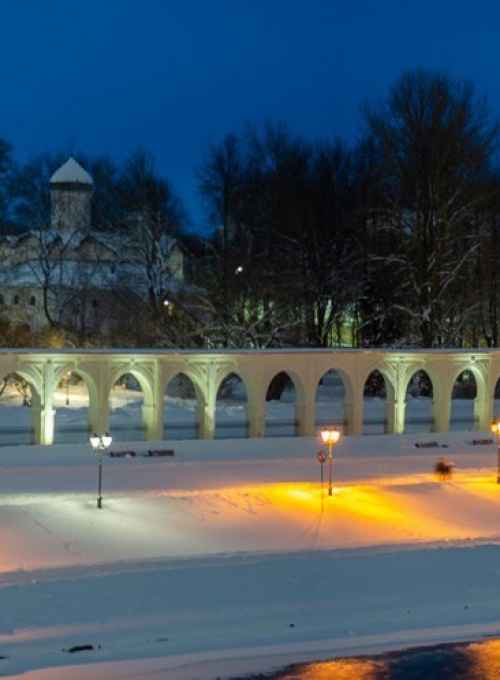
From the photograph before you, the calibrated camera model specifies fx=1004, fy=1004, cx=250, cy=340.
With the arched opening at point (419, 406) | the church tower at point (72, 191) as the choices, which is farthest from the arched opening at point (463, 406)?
the church tower at point (72, 191)

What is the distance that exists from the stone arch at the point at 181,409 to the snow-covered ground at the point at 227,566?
5608 millimetres

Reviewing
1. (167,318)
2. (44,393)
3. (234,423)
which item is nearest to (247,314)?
(167,318)

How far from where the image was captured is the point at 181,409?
39.4 m

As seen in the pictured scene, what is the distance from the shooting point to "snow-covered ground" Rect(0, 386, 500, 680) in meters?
13.3

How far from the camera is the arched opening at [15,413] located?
30234 mm

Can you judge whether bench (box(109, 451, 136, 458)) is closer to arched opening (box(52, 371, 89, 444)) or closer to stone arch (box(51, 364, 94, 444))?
stone arch (box(51, 364, 94, 444))

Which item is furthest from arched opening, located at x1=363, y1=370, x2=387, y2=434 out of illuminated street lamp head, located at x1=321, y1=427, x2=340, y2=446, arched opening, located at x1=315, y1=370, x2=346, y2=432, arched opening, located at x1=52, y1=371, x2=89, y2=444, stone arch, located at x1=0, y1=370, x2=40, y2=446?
stone arch, located at x1=0, y1=370, x2=40, y2=446

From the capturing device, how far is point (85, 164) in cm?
6675

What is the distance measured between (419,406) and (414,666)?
2970cm

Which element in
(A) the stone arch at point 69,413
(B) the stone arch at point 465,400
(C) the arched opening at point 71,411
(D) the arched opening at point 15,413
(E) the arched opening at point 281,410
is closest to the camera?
(A) the stone arch at point 69,413

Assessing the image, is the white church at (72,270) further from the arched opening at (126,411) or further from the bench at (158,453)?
the bench at (158,453)

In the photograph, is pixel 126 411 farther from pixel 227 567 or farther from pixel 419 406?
pixel 227 567

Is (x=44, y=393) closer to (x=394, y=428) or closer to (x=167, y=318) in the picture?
(x=394, y=428)

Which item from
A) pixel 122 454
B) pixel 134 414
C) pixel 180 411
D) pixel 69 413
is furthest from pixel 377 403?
pixel 122 454
